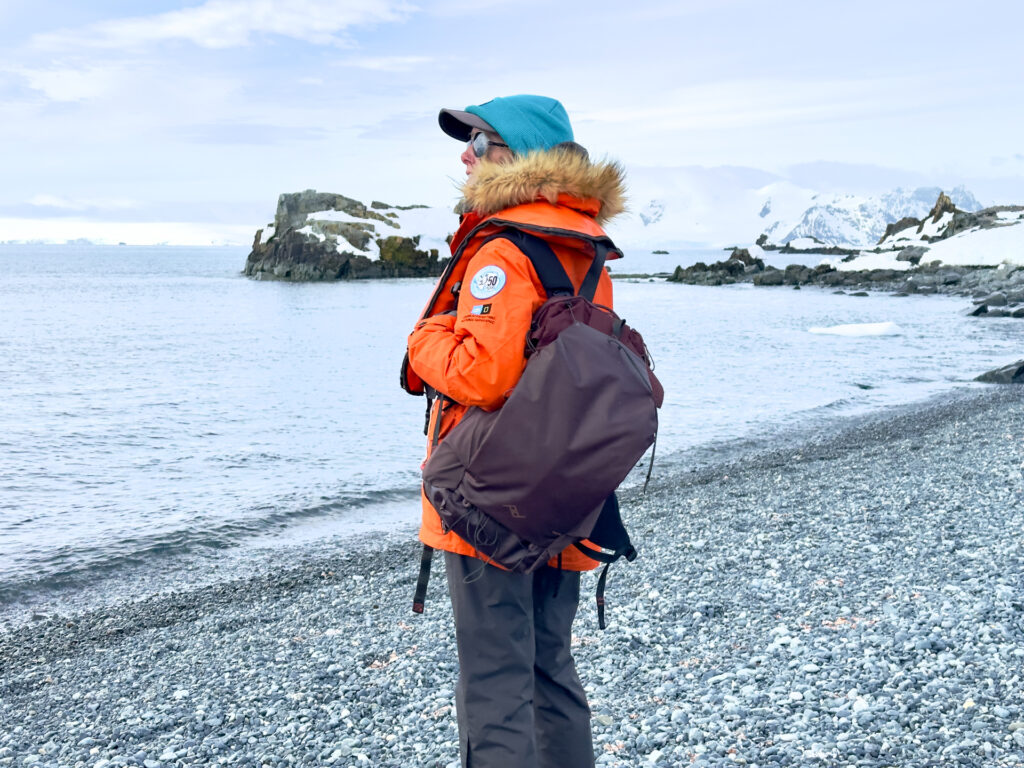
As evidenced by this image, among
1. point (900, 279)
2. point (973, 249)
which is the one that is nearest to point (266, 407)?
point (900, 279)

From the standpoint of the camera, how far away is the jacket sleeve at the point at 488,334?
101 inches

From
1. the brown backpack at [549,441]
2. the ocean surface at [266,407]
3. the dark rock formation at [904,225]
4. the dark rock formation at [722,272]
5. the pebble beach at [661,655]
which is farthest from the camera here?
the dark rock formation at [904,225]

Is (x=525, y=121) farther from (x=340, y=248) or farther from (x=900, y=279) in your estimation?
(x=340, y=248)

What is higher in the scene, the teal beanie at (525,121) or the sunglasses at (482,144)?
the teal beanie at (525,121)

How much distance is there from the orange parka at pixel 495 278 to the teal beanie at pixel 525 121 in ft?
0.38

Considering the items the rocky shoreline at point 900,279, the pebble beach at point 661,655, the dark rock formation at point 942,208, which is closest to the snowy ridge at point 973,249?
the rocky shoreline at point 900,279

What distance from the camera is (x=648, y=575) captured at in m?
7.13

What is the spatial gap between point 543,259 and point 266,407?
62.4 feet

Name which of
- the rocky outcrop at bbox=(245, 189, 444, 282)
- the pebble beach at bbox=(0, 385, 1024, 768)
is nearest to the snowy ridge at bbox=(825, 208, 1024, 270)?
the rocky outcrop at bbox=(245, 189, 444, 282)

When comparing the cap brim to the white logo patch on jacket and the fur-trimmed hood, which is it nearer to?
the fur-trimmed hood

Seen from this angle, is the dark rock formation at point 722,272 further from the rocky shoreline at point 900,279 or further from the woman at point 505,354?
the woman at point 505,354

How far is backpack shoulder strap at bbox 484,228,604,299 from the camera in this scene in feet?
8.73

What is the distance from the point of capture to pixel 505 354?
258cm

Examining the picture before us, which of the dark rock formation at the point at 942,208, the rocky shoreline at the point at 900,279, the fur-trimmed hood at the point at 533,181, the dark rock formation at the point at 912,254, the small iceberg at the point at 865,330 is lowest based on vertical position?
the small iceberg at the point at 865,330
